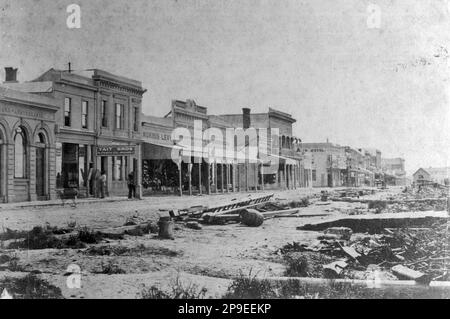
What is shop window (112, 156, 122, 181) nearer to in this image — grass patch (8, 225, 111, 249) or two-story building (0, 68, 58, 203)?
two-story building (0, 68, 58, 203)

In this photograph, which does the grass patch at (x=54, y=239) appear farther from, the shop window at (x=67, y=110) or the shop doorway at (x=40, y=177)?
the shop window at (x=67, y=110)

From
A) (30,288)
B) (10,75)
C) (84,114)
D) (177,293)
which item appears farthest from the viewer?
(84,114)

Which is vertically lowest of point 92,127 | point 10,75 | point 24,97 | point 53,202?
point 53,202

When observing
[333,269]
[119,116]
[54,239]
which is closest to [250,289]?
[333,269]

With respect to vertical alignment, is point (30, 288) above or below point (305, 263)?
below

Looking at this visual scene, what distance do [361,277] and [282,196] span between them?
549cm

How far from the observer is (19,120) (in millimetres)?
10883

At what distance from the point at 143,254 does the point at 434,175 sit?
6.20 meters

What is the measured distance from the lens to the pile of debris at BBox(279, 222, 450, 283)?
772cm

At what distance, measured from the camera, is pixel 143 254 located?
798cm

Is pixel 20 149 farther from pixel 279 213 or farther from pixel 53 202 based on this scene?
pixel 279 213

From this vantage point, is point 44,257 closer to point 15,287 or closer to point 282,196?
point 15,287

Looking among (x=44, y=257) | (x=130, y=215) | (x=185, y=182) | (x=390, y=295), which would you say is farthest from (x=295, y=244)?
(x=185, y=182)

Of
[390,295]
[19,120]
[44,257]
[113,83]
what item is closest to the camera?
[390,295]
